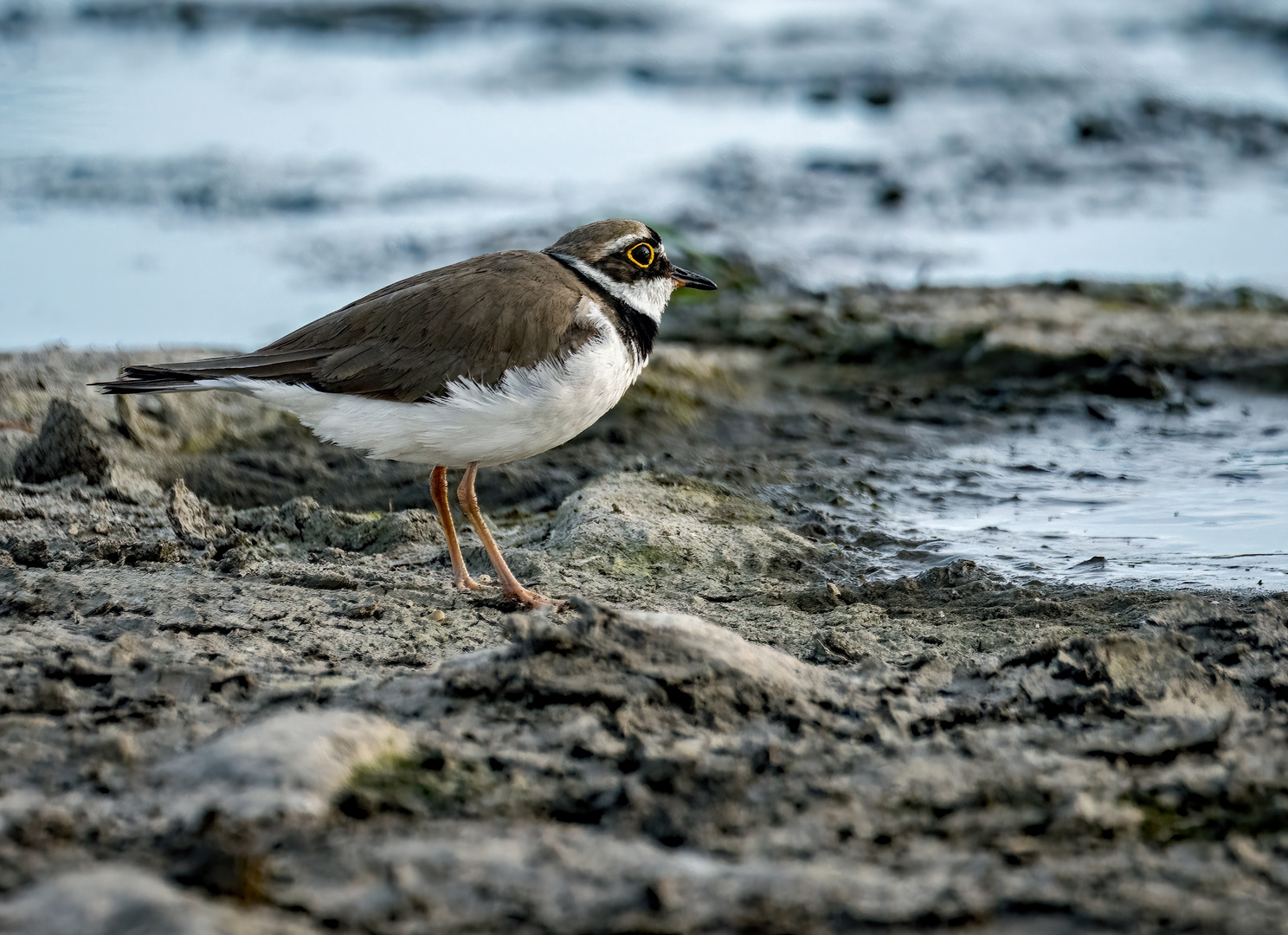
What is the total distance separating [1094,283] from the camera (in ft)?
31.9

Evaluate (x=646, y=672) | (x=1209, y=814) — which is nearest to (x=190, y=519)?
(x=646, y=672)

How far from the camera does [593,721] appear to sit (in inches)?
121

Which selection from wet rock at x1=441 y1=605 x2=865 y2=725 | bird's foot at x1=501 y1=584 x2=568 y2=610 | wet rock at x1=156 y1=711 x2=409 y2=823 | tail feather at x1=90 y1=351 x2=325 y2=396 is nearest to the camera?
wet rock at x1=156 y1=711 x2=409 y2=823

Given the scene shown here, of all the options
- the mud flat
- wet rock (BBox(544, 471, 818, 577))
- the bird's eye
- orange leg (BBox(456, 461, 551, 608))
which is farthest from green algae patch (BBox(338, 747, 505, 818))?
the bird's eye

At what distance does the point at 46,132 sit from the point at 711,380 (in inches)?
360

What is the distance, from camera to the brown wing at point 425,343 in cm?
445

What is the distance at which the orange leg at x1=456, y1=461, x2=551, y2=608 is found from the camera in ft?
14.4

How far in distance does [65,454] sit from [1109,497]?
459cm

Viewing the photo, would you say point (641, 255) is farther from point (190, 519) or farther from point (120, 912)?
point (120, 912)

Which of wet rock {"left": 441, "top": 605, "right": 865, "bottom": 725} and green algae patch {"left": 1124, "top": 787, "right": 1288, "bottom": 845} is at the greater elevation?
wet rock {"left": 441, "top": 605, "right": 865, "bottom": 725}

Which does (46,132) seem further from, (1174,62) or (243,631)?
(1174,62)

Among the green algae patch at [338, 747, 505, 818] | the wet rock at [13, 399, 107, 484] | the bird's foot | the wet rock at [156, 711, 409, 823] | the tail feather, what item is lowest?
the bird's foot

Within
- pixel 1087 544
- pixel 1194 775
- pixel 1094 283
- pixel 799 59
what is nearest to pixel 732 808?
pixel 1194 775

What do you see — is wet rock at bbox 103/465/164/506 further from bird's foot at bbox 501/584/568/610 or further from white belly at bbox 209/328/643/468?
bird's foot at bbox 501/584/568/610
